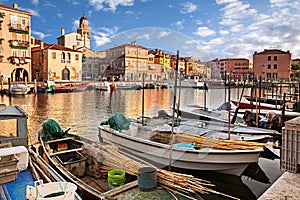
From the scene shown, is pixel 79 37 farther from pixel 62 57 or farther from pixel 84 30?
pixel 62 57

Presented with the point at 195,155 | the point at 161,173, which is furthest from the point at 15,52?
the point at 161,173

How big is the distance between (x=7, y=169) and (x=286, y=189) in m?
4.25

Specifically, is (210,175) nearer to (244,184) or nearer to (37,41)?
(244,184)

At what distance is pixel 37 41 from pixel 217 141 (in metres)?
53.2

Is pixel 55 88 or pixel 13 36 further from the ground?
pixel 13 36

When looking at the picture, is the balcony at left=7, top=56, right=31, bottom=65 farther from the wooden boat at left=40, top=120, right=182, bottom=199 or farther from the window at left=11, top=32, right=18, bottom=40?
the wooden boat at left=40, top=120, right=182, bottom=199

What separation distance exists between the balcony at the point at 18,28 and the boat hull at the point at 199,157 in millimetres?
37054

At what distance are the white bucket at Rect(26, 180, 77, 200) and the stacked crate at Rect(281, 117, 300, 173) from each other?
10.2 feet

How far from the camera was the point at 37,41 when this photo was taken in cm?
5209

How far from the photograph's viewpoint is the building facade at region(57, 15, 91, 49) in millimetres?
63294

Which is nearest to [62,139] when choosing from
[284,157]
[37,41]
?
[284,157]

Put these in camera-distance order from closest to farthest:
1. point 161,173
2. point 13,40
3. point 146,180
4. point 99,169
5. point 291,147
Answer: point 291,147, point 146,180, point 161,173, point 99,169, point 13,40

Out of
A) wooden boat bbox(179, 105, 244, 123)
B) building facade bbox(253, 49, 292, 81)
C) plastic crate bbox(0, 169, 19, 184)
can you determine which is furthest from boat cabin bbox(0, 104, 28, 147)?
building facade bbox(253, 49, 292, 81)

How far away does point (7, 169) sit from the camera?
4250 mm
